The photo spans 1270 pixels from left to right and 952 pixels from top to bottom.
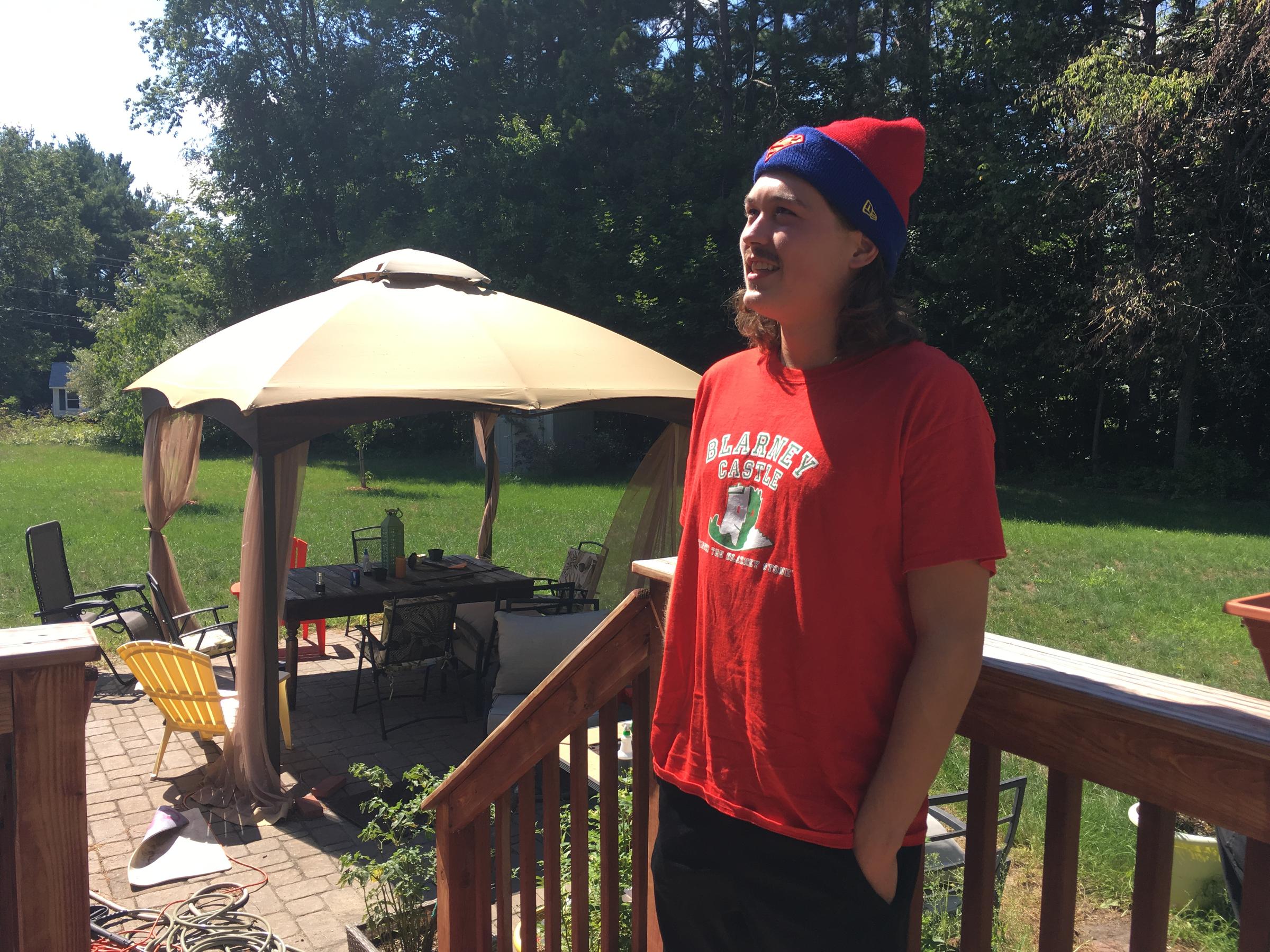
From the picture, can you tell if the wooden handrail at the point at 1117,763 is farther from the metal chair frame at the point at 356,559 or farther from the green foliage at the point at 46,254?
the green foliage at the point at 46,254

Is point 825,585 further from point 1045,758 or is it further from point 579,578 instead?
point 579,578

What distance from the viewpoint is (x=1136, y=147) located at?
55.8 ft

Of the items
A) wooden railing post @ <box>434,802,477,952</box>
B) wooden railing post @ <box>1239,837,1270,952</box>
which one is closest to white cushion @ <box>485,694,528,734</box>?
wooden railing post @ <box>434,802,477,952</box>

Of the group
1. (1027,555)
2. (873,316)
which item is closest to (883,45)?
(1027,555)

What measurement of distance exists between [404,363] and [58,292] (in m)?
68.3

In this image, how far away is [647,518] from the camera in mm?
7637

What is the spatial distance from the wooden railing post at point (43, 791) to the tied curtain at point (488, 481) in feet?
23.4

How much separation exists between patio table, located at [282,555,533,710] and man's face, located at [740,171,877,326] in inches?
207

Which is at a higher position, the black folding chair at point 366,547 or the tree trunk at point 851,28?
the tree trunk at point 851,28

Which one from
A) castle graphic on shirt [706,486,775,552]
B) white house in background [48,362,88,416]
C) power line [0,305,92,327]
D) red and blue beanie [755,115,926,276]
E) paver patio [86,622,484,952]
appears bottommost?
paver patio [86,622,484,952]

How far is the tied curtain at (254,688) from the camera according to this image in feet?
16.8

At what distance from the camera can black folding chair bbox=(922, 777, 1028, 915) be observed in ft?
9.26

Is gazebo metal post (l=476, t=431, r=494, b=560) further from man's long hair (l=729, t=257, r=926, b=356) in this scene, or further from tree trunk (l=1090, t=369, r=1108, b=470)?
tree trunk (l=1090, t=369, r=1108, b=470)

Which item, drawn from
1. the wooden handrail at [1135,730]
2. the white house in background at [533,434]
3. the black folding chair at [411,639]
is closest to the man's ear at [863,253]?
the wooden handrail at [1135,730]
